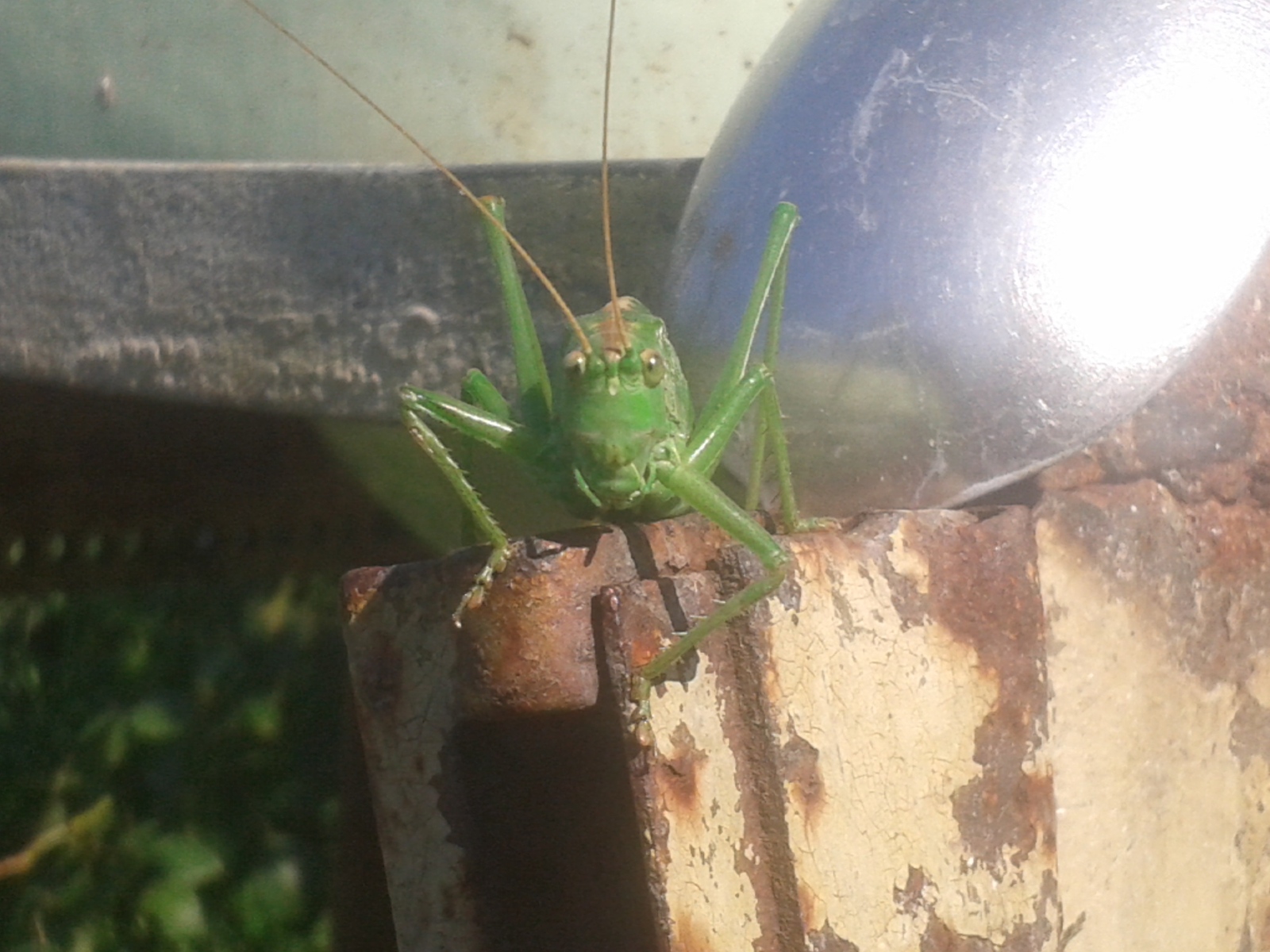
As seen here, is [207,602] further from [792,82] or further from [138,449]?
[792,82]

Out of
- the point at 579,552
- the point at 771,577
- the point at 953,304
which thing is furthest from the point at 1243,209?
the point at 579,552

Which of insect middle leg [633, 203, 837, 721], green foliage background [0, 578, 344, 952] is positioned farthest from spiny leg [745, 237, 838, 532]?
green foliage background [0, 578, 344, 952]

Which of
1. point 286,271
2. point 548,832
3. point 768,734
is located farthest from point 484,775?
point 286,271

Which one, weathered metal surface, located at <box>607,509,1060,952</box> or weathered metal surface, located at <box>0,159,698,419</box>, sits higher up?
weathered metal surface, located at <box>0,159,698,419</box>

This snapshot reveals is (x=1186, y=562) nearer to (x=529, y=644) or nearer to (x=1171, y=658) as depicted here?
(x=1171, y=658)

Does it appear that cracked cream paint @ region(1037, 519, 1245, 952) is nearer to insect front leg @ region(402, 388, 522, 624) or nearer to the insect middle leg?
the insect middle leg

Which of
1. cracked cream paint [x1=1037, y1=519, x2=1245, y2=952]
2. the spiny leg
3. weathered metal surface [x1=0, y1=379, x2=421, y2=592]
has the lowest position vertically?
cracked cream paint [x1=1037, y1=519, x2=1245, y2=952]

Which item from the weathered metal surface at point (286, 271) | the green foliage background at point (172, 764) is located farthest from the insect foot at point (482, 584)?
the green foliage background at point (172, 764)
